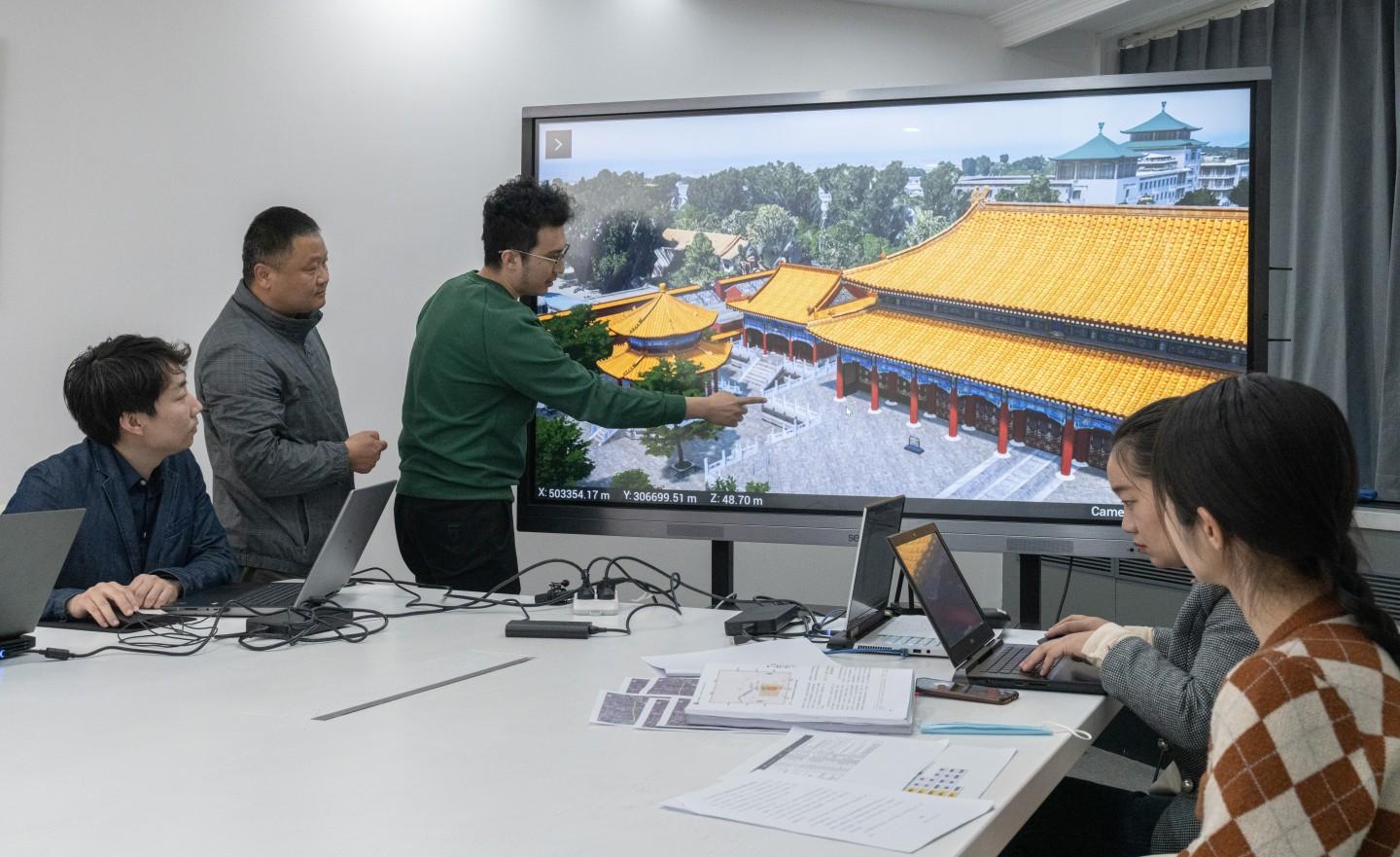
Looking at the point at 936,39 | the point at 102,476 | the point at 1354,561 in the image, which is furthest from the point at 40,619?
the point at 936,39

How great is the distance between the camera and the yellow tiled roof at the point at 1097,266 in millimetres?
2850

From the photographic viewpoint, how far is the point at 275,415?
8.93ft

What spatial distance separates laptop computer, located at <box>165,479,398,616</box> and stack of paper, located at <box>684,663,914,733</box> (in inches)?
33.8

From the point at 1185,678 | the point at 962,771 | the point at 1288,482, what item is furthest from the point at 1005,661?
the point at 1288,482

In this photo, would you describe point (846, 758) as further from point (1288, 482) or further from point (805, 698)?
point (1288, 482)

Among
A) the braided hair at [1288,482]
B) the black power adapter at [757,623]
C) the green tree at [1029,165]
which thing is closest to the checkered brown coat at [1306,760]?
the braided hair at [1288,482]

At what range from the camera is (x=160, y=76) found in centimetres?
365

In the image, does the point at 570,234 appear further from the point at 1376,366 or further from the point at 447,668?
the point at 1376,366

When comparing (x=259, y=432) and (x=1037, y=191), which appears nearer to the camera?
(x=259, y=432)

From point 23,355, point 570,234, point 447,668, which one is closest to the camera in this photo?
point 447,668

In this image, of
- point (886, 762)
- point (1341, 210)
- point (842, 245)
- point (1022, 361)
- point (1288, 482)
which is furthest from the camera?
point (1341, 210)

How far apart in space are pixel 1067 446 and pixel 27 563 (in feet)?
7.44

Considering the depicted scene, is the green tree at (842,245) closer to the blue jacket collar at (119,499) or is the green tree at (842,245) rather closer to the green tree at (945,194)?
the green tree at (945,194)

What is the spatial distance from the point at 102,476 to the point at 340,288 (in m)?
1.68
